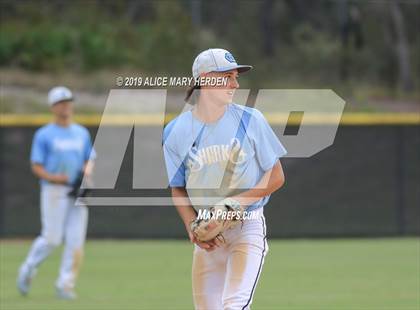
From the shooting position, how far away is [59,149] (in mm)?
11633

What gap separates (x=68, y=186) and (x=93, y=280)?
1.76 m

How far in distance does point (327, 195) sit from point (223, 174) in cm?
1170

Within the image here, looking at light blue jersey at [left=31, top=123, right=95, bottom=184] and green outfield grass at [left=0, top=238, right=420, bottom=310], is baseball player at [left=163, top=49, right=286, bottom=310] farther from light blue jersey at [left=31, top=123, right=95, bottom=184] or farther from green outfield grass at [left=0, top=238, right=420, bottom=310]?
light blue jersey at [left=31, top=123, right=95, bottom=184]

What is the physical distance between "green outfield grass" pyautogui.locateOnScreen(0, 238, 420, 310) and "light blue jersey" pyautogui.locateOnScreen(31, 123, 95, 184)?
54.0 inches

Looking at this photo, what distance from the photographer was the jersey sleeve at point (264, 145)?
6.48 metres

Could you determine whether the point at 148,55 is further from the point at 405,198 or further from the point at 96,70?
the point at 405,198

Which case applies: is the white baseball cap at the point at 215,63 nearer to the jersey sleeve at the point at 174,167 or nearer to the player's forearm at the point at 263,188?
the jersey sleeve at the point at 174,167

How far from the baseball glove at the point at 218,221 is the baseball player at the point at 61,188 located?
16.4ft

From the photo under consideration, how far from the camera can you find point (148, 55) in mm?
27812

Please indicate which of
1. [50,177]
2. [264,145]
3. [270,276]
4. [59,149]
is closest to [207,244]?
[264,145]

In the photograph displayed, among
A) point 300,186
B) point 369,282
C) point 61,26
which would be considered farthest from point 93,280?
point 61,26

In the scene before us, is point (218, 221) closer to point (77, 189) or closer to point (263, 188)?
point (263, 188)

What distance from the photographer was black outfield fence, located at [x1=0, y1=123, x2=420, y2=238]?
17.9 metres

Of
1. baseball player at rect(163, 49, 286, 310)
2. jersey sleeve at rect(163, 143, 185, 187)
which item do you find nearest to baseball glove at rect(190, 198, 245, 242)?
baseball player at rect(163, 49, 286, 310)
